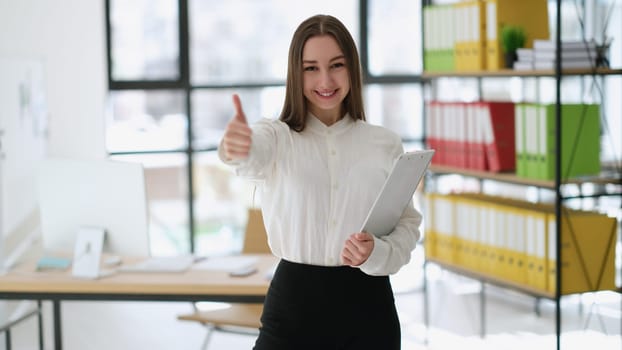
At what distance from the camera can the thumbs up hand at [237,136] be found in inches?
82.9

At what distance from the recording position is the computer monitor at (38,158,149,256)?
11.5 feet

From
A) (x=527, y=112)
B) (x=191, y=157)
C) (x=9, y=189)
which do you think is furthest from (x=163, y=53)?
(x=527, y=112)

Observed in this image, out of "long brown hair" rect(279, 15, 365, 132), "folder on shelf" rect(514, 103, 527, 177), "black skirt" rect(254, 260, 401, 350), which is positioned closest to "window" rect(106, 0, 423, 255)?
"folder on shelf" rect(514, 103, 527, 177)

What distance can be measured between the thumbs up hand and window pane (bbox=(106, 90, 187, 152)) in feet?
14.7

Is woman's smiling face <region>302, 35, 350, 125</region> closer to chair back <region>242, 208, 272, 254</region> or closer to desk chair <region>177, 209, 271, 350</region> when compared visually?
desk chair <region>177, 209, 271, 350</region>

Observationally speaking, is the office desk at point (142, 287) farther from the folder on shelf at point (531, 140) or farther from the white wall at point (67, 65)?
the white wall at point (67, 65)

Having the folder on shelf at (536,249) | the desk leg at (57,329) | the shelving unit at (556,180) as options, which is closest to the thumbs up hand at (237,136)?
the desk leg at (57,329)

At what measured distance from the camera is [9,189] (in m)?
5.41

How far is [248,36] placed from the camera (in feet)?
22.2

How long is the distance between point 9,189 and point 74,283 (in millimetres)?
2041

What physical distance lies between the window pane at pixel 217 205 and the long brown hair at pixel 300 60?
4336 millimetres

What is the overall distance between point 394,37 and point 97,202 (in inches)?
150

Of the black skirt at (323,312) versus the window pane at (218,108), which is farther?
the window pane at (218,108)

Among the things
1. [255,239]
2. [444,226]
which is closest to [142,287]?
[255,239]
